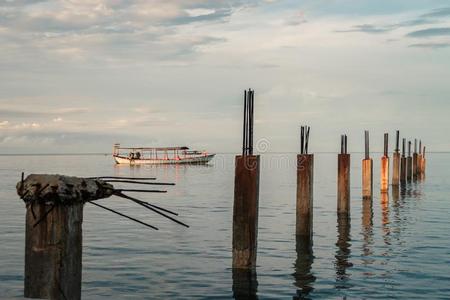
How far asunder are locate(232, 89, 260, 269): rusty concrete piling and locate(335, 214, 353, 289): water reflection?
223cm

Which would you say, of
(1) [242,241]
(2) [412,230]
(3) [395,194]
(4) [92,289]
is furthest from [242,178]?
(3) [395,194]

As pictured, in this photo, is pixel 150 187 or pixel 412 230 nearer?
pixel 412 230

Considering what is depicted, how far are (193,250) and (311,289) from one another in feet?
19.2

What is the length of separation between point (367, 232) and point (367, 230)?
51 centimetres

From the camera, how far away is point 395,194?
122ft

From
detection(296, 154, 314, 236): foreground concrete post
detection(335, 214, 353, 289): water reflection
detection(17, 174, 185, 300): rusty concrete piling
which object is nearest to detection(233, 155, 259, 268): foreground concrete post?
detection(335, 214, 353, 289): water reflection

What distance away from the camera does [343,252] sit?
17562 mm

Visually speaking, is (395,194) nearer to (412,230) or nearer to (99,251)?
(412,230)

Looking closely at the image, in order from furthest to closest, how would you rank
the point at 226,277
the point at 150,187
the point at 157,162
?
the point at 157,162, the point at 150,187, the point at 226,277

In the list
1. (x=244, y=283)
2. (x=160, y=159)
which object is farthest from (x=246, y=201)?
(x=160, y=159)

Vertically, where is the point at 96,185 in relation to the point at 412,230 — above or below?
above

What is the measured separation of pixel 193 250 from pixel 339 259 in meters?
4.45

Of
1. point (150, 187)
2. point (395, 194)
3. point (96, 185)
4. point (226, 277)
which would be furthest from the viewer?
point (150, 187)

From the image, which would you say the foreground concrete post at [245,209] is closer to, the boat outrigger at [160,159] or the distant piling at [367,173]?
the distant piling at [367,173]
